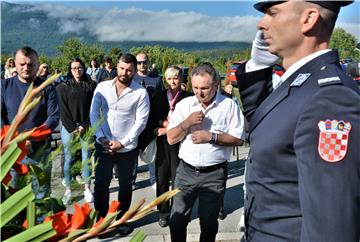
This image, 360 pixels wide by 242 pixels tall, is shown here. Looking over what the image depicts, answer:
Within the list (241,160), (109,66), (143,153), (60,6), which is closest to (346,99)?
(60,6)

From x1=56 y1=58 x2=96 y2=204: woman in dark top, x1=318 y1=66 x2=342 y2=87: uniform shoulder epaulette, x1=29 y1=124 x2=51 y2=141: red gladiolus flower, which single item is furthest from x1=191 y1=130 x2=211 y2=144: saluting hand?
x1=29 y1=124 x2=51 y2=141: red gladiolus flower

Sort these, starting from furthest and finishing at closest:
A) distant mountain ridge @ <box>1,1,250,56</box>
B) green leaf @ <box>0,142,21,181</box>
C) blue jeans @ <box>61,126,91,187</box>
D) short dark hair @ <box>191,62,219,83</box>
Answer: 1. short dark hair @ <box>191,62,219,83</box>
2. distant mountain ridge @ <box>1,1,250,56</box>
3. blue jeans @ <box>61,126,91,187</box>
4. green leaf @ <box>0,142,21,181</box>

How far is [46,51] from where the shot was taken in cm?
166

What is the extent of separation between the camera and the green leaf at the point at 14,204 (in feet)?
3.21

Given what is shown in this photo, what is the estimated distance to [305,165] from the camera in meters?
1.19

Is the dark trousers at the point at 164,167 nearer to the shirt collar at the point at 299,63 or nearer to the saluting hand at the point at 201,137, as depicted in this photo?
the saluting hand at the point at 201,137

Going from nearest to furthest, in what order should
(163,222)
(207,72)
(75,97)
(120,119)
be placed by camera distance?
(207,72), (120,119), (163,222), (75,97)

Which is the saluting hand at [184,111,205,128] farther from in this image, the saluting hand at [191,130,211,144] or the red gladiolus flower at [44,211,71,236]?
the red gladiolus flower at [44,211,71,236]

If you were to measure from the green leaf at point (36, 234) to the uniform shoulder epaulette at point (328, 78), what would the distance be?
809 mm

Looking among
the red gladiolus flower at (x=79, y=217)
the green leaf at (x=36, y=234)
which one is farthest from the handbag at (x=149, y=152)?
the green leaf at (x=36, y=234)

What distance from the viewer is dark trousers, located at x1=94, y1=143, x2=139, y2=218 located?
432 centimetres

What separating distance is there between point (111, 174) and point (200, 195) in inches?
47.7

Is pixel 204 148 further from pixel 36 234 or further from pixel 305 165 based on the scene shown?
pixel 36 234

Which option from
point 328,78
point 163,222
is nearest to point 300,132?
point 328,78
